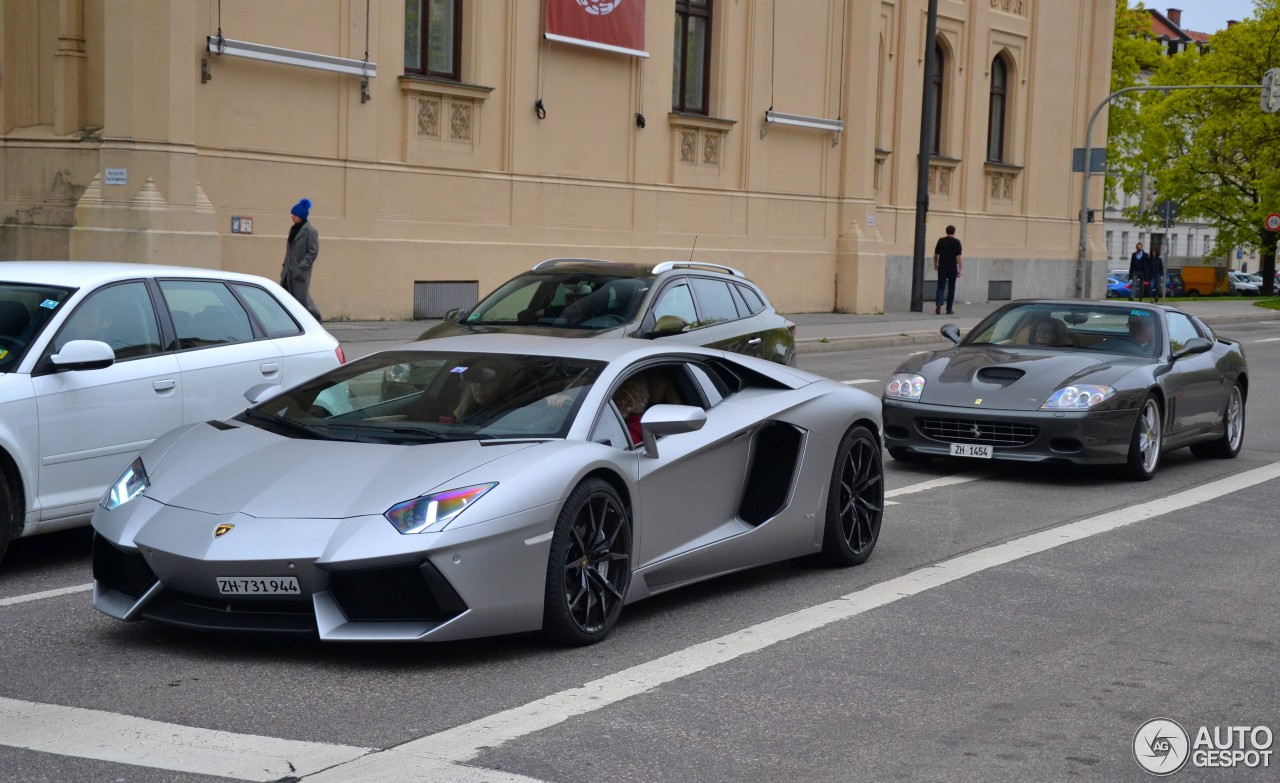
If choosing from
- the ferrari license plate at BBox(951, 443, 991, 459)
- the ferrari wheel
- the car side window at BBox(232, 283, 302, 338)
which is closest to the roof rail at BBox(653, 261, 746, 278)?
the ferrari license plate at BBox(951, 443, 991, 459)

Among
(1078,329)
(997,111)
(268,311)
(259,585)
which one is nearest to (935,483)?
(1078,329)

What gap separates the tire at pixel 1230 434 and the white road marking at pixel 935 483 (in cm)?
264

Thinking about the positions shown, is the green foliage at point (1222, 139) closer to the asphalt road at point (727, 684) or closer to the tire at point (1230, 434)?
the tire at point (1230, 434)

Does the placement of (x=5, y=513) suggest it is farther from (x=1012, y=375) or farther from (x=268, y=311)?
(x=1012, y=375)

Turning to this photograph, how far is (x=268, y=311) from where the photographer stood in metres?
9.17

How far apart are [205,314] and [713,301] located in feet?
18.3

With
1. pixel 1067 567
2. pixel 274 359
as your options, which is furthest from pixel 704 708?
pixel 274 359

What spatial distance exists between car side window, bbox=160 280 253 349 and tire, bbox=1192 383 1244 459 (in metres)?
8.21

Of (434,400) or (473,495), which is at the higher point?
(434,400)

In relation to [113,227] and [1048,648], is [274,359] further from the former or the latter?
[113,227]

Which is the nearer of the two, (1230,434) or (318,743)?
(318,743)

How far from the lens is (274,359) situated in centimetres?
893

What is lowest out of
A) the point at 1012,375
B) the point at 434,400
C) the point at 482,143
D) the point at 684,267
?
the point at 1012,375

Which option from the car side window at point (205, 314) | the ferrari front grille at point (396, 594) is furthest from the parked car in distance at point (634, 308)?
the ferrari front grille at point (396, 594)
